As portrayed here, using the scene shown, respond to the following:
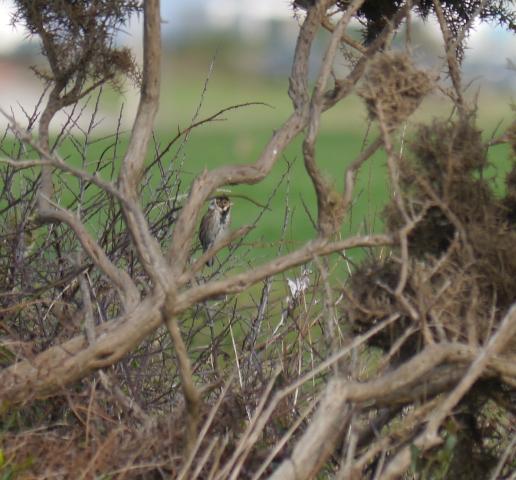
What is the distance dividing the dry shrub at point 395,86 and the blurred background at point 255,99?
0.11 metres

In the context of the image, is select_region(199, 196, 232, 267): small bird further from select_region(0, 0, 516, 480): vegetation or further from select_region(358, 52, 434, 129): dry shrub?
select_region(358, 52, 434, 129): dry shrub

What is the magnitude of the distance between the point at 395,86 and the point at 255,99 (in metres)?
21.1

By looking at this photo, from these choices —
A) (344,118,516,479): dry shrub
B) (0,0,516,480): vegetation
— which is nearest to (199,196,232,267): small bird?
(0,0,516,480): vegetation

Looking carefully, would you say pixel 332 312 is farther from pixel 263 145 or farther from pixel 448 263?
pixel 263 145

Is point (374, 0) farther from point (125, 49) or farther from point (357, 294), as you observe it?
point (357, 294)

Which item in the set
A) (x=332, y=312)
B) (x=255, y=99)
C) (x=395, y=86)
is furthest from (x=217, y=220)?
(x=255, y=99)

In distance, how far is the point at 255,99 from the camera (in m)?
24.8

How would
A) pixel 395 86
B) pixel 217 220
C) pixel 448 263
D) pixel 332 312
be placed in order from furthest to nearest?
pixel 217 220
pixel 332 312
pixel 448 263
pixel 395 86

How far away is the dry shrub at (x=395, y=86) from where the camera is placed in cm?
381

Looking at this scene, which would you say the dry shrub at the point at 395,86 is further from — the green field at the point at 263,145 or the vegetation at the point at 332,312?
the green field at the point at 263,145

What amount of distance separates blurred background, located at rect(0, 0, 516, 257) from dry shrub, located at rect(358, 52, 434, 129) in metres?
0.11

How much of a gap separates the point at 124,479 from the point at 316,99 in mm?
1447

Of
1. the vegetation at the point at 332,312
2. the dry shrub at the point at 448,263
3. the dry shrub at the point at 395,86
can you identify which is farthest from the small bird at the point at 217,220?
the dry shrub at the point at 395,86

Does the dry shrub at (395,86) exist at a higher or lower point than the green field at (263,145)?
higher
